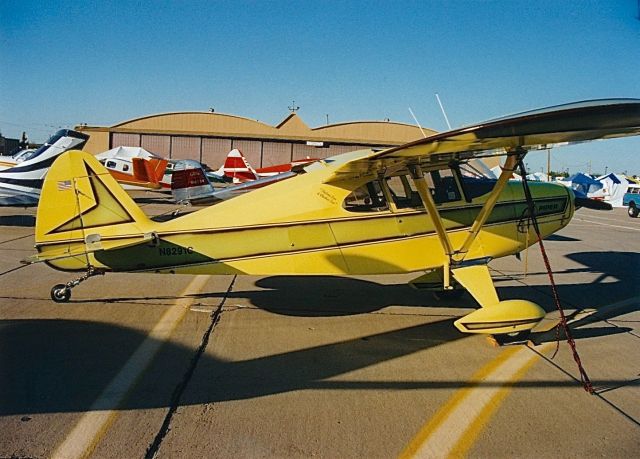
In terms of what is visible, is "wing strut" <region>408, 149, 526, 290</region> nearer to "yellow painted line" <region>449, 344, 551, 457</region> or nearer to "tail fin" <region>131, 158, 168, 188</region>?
"yellow painted line" <region>449, 344, 551, 457</region>

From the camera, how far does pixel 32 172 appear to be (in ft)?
44.8

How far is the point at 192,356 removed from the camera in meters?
4.53

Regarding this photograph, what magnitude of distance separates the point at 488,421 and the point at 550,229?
4004 millimetres

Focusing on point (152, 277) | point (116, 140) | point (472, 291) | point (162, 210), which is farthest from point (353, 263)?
point (116, 140)

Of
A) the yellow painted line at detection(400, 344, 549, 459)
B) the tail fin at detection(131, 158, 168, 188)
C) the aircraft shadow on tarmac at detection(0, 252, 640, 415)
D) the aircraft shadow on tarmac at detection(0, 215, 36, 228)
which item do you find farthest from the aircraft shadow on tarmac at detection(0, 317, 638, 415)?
the tail fin at detection(131, 158, 168, 188)

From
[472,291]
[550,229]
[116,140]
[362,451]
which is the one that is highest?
[116,140]

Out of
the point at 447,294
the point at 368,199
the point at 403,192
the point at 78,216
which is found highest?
the point at 403,192

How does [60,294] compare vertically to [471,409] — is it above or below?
above

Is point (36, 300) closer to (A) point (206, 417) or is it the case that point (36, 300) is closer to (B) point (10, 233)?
(A) point (206, 417)

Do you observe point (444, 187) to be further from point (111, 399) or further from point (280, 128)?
point (280, 128)

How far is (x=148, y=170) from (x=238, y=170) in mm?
7619

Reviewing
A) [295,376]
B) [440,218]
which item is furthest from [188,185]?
[295,376]

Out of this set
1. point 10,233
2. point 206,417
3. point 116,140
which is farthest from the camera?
point 116,140

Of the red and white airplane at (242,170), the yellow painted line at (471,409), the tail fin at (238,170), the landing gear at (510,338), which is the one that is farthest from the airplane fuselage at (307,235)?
the tail fin at (238,170)
